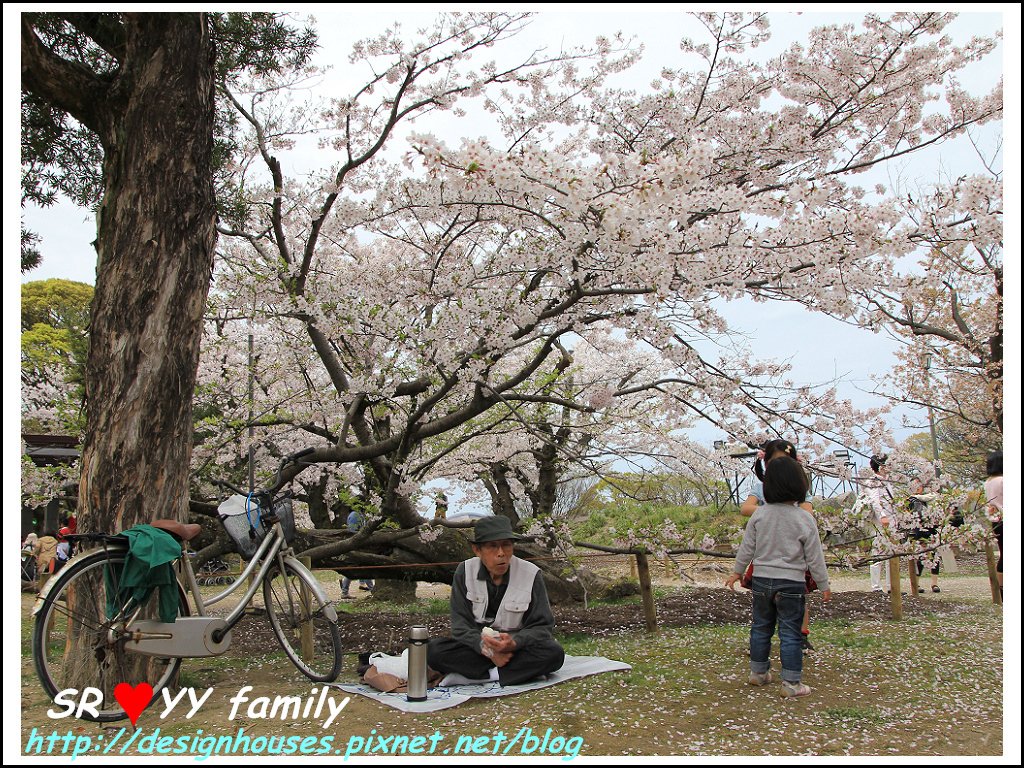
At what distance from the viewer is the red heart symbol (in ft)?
11.1

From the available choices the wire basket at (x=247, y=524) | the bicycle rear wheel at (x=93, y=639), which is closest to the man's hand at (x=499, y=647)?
→ the wire basket at (x=247, y=524)

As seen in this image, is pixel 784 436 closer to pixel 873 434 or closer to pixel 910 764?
pixel 873 434

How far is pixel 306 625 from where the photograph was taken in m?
4.47

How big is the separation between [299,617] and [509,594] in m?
1.33

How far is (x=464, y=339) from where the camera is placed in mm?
5543

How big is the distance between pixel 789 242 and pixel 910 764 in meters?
2.96

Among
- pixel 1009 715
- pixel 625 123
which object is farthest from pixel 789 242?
pixel 1009 715

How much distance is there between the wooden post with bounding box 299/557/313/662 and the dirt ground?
177 mm

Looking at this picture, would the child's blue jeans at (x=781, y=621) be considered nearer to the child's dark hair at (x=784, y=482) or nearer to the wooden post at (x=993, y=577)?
the child's dark hair at (x=784, y=482)

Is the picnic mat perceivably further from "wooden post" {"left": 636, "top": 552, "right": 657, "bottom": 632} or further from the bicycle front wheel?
"wooden post" {"left": 636, "top": 552, "right": 657, "bottom": 632}

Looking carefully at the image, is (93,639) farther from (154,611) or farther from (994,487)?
(994,487)

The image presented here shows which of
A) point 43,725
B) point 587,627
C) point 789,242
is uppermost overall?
point 789,242

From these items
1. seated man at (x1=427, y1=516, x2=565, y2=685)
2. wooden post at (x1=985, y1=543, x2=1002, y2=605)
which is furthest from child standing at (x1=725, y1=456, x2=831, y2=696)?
wooden post at (x1=985, y1=543, x2=1002, y2=605)

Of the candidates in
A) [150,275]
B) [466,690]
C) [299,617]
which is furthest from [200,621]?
[150,275]
